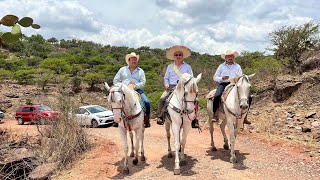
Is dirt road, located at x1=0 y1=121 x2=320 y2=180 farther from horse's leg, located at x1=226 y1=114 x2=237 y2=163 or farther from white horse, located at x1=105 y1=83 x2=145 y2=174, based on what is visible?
white horse, located at x1=105 y1=83 x2=145 y2=174

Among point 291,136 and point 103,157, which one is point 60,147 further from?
point 291,136

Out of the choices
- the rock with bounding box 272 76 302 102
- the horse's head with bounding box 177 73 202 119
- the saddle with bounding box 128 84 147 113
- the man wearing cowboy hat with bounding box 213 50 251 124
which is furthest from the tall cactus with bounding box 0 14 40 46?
the rock with bounding box 272 76 302 102

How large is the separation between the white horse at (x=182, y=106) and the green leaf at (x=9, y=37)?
4598mm

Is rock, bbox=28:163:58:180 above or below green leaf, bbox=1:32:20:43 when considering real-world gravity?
below

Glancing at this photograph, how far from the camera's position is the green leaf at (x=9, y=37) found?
3.39 metres

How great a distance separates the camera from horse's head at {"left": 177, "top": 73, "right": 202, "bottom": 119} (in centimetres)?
754

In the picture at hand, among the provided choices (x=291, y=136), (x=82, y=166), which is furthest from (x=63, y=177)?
(x=291, y=136)

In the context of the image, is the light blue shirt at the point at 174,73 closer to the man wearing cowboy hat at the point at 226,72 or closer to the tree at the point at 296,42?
the man wearing cowboy hat at the point at 226,72

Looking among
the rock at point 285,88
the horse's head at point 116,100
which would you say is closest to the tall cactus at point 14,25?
the horse's head at point 116,100

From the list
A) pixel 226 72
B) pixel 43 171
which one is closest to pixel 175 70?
pixel 226 72

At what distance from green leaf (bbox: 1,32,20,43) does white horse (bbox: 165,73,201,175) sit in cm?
460

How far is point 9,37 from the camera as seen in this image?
11.3ft

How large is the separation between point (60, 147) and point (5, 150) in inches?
69.0

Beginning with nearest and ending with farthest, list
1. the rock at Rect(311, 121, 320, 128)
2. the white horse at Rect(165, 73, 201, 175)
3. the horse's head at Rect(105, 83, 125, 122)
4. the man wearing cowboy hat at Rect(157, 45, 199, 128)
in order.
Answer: the horse's head at Rect(105, 83, 125, 122)
the white horse at Rect(165, 73, 201, 175)
the man wearing cowboy hat at Rect(157, 45, 199, 128)
the rock at Rect(311, 121, 320, 128)
